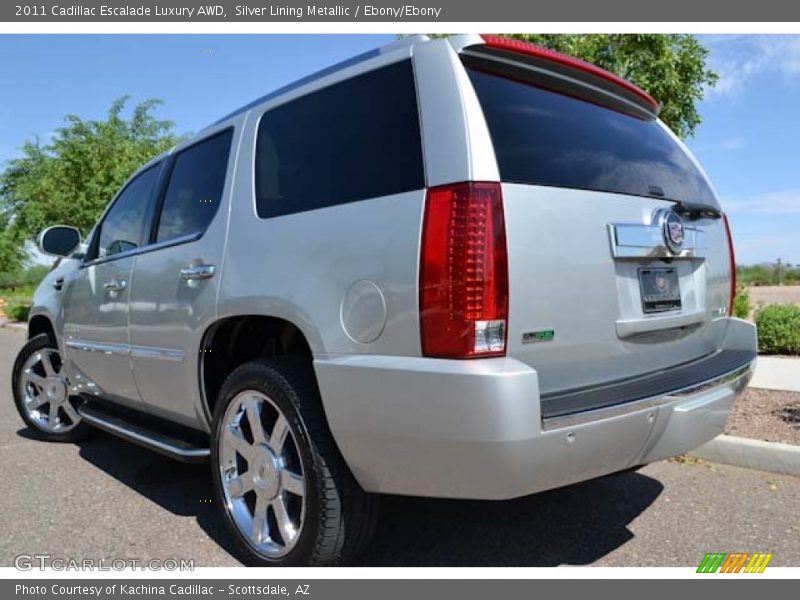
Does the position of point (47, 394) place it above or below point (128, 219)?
below

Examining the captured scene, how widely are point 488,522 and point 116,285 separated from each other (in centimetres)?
252

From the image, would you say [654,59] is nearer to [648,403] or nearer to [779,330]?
[779,330]

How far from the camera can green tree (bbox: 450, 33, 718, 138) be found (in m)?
6.89

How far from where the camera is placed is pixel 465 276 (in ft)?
6.93

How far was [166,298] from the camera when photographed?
340cm

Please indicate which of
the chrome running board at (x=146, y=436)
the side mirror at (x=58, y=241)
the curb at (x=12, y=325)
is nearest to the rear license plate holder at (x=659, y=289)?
the chrome running board at (x=146, y=436)

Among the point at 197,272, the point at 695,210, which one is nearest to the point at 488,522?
the point at 695,210

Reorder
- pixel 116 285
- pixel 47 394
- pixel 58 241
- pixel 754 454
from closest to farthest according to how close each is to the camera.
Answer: pixel 116 285, pixel 754 454, pixel 58 241, pixel 47 394

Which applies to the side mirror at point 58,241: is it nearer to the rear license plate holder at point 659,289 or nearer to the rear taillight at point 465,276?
the rear taillight at point 465,276

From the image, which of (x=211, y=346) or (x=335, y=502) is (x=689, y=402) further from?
(x=211, y=346)

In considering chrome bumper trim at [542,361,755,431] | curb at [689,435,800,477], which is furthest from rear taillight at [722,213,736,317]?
curb at [689,435,800,477]

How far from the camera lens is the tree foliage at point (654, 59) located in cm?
689

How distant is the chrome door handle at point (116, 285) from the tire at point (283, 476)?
1300 mm

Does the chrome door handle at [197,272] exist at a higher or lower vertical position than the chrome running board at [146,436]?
higher
